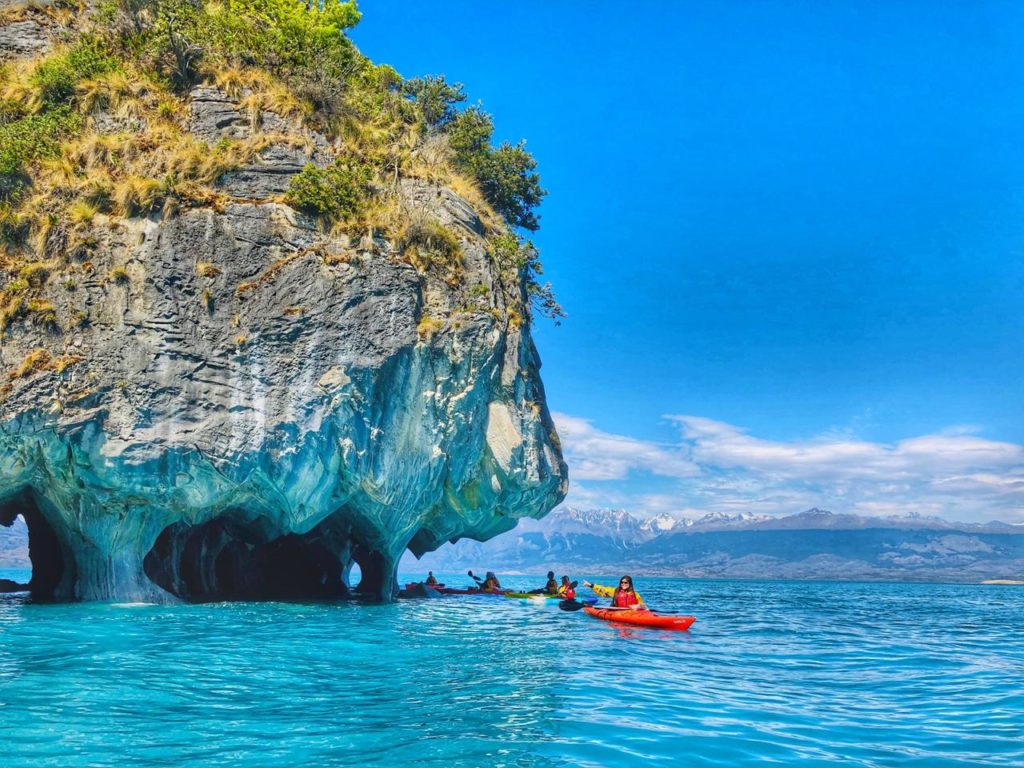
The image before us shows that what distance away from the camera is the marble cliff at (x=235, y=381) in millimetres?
23250

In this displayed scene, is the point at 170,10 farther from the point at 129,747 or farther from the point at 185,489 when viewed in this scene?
the point at 129,747

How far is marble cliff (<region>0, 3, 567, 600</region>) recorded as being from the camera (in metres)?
23.2

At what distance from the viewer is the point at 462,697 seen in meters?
12.1

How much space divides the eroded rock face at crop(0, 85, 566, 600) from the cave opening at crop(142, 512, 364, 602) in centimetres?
19

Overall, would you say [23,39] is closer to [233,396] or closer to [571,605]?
[233,396]

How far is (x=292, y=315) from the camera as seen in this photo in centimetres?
2491

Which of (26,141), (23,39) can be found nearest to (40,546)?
(26,141)

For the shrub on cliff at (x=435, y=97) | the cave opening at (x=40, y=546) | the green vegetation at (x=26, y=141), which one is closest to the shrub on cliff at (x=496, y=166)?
the shrub on cliff at (x=435, y=97)

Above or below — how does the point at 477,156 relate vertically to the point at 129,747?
above

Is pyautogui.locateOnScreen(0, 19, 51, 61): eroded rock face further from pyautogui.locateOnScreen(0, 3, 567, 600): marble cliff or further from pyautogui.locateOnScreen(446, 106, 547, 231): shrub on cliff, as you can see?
pyautogui.locateOnScreen(446, 106, 547, 231): shrub on cliff

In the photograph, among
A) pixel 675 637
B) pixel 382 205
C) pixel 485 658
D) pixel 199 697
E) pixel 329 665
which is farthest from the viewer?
pixel 382 205


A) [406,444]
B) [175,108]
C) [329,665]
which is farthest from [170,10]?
[329,665]

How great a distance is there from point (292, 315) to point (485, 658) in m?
13.5

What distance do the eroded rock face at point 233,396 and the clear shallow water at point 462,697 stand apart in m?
3.84
